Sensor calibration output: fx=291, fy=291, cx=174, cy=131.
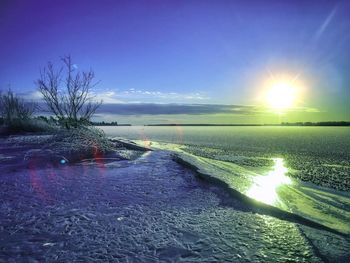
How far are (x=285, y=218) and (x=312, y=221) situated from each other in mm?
394

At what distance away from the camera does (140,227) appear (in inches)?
160

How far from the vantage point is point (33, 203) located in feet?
16.8

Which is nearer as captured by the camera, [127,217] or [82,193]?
[127,217]

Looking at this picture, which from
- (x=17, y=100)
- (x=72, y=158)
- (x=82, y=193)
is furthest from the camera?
(x=17, y=100)

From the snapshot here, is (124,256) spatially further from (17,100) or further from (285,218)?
(17,100)

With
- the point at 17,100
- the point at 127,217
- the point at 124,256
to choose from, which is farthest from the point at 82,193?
the point at 17,100

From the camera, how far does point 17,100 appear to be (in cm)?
4088

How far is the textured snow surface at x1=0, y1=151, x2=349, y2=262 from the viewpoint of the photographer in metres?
3.32

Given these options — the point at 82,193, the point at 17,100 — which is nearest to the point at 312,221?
the point at 82,193

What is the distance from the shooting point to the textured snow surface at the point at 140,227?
3.32 m

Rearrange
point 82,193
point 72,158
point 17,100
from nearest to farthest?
point 82,193
point 72,158
point 17,100

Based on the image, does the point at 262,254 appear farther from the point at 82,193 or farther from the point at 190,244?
the point at 82,193

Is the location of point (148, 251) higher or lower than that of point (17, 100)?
lower

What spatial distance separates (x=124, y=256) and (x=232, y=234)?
4.91 ft
